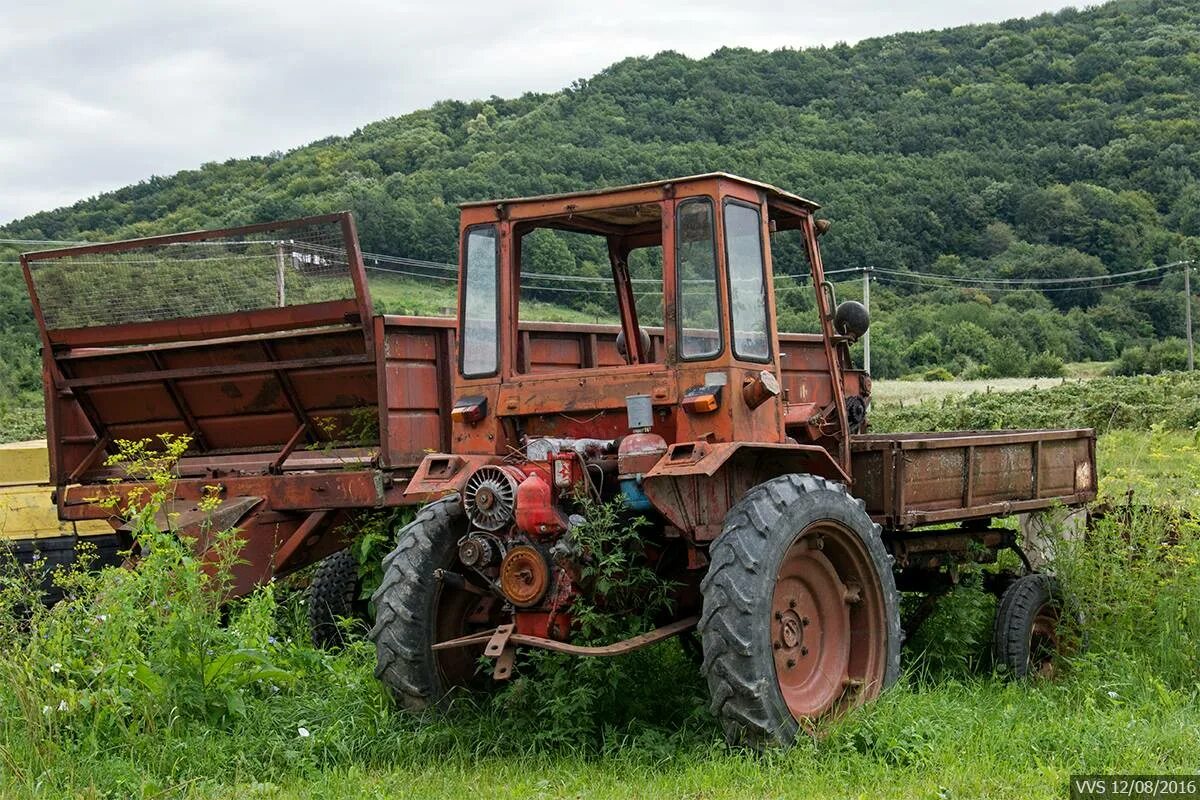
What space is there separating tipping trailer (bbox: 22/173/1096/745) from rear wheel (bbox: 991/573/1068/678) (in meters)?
0.02

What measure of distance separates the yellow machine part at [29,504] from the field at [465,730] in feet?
12.2

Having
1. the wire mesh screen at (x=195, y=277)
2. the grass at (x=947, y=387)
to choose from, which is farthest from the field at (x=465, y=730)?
the grass at (x=947, y=387)

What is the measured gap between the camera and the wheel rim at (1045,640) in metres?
8.76

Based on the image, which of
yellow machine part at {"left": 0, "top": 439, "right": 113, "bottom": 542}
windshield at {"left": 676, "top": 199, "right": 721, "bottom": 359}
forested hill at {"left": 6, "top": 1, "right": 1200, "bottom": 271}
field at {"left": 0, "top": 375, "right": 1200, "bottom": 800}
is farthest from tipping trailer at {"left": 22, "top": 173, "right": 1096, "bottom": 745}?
forested hill at {"left": 6, "top": 1, "right": 1200, "bottom": 271}

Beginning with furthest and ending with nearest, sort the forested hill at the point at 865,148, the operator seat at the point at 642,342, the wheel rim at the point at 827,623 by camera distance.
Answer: the forested hill at the point at 865,148 → the operator seat at the point at 642,342 → the wheel rim at the point at 827,623

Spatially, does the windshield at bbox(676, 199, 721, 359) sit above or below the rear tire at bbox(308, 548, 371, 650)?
above

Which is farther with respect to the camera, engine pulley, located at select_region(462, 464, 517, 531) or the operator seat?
Answer: the operator seat

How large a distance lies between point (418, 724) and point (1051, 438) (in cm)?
491

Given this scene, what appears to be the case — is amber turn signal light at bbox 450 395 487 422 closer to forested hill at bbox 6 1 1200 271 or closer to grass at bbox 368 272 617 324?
grass at bbox 368 272 617 324

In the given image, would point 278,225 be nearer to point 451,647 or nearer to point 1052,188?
point 451,647

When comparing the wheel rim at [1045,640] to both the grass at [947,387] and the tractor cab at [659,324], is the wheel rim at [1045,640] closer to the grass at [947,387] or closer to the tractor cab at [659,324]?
the tractor cab at [659,324]

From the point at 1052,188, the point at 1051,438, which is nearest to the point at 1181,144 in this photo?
the point at 1052,188

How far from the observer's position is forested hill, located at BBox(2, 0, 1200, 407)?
44156 mm

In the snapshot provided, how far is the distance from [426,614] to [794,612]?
1.89 meters
